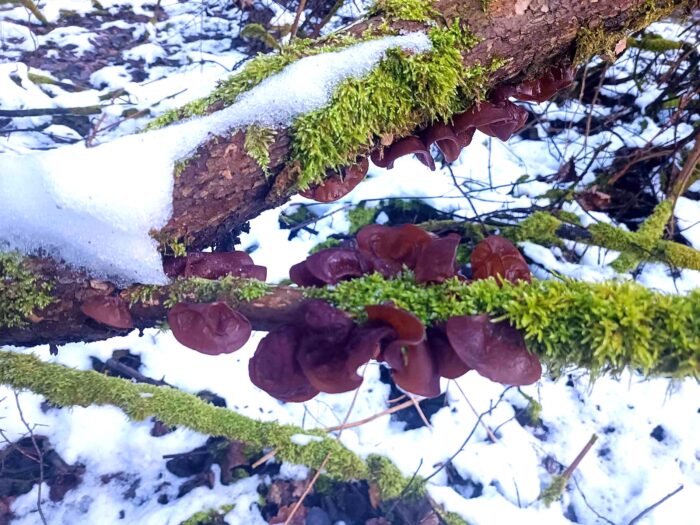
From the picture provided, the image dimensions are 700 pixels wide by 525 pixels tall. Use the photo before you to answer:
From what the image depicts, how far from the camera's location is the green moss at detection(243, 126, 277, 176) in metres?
1.37

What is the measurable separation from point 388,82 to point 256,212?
524 mm

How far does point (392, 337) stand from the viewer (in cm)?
116

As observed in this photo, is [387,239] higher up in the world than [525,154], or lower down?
higher up

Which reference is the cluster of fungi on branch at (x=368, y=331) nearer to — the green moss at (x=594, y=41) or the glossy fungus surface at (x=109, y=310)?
the glossy fungus surface at (x=109, y=310)

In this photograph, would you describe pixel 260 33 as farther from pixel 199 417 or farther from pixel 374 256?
pixel 374 256

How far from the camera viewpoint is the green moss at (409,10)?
1.44 metres

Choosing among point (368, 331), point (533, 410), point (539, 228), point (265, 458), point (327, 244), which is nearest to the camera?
point (368, 331)

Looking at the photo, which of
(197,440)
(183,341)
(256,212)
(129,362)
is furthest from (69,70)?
(183,341)

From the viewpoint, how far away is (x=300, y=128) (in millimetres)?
1387

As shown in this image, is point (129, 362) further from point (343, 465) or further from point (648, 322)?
point (648, 322)

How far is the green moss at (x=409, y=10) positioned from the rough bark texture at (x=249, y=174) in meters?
→ 0.02

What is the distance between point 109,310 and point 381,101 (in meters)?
0.88

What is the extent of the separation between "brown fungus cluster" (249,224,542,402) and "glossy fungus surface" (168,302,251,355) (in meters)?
0.07

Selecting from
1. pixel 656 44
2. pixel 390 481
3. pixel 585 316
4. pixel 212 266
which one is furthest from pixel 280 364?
pixel 656 44
